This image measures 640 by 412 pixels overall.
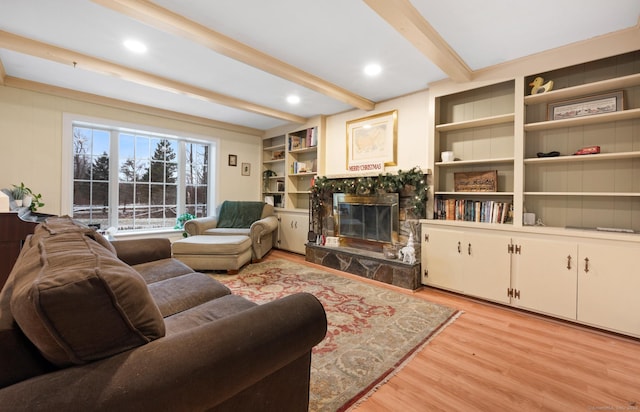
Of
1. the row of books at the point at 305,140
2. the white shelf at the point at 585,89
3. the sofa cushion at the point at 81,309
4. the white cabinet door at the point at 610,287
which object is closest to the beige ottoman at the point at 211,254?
the row of books at the point at 305,140

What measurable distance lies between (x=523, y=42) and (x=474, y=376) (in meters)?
2.63

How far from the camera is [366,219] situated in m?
3.99

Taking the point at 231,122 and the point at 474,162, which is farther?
the point at 231,122

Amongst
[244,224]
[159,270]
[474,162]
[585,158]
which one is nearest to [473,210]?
[474,162]

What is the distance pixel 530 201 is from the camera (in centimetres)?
290

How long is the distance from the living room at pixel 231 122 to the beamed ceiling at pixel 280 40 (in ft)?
0.20

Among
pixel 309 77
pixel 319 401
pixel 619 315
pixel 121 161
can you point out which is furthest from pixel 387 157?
pixel 121 161

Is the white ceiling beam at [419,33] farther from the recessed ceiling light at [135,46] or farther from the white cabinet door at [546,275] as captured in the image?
the recessed ceiling light at [135,46]

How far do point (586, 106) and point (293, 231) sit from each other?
13.1ft

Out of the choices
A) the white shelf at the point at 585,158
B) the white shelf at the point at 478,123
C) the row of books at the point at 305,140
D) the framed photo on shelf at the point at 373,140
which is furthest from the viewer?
the row of books at the point at 305,140

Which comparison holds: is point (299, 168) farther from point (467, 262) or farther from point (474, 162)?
point (467, 262)

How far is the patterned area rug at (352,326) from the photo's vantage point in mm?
1614

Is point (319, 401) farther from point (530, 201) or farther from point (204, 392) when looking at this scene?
point (530, 201)

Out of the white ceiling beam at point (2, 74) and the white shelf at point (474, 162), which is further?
the white ceiling beam at point (2, 74)
